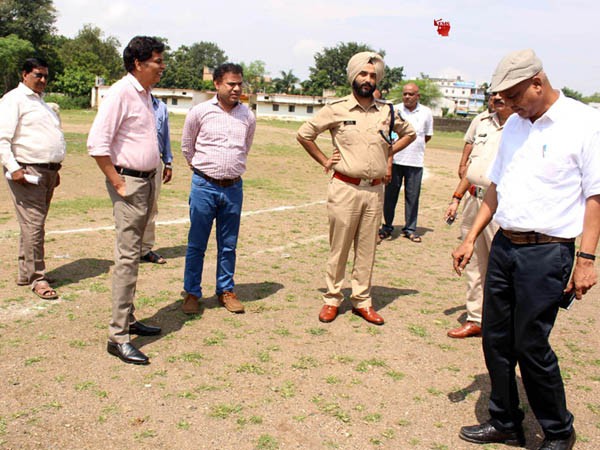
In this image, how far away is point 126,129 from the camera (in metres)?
4.27

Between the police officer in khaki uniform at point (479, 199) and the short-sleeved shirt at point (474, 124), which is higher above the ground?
the short-sleeved shirt at point (474, 124)

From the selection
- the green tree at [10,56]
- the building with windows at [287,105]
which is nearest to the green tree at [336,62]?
the building with windows at [287,105]

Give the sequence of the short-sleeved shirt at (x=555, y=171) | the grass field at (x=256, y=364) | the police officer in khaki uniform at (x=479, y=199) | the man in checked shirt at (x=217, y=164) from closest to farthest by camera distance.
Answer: the short-sleeved shirt at (x=555, y=171) → the grass field at (x=256, y=364) → the police officer in khaki uniform at (x=479, y=199) → the man in checked shirt at (x=217, y=164)

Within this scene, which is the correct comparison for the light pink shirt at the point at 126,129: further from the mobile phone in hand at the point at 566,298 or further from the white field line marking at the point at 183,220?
the white field line marking at the point at 183,220

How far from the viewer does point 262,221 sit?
957 centimetres

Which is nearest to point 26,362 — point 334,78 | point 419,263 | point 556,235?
point 556,235

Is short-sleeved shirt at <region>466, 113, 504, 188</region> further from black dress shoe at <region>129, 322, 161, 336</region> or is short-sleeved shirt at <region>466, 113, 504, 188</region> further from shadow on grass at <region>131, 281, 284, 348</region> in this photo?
black dress shoe at <region>129, 322, 161, 336</region>

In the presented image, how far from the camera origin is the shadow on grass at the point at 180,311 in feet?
16.1

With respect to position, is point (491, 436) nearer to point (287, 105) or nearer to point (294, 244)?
point (294, 244)

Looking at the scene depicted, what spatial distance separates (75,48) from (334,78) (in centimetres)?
4515

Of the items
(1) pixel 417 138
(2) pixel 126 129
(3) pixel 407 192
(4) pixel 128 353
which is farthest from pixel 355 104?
(3) pixel 407 192

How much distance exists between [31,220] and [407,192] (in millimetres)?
5646

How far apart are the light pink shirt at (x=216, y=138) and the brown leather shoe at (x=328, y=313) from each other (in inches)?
59.9

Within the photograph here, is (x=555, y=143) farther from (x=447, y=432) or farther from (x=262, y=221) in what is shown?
(x=262, y=221)
